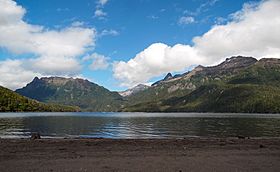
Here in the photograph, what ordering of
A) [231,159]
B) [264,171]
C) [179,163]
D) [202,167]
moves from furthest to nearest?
1. [231,159]
2. [179,163]
3. [202,167]
4. [264,171]

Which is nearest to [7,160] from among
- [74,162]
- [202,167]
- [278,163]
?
[74,162]

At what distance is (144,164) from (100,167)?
334cm

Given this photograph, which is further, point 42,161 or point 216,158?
point 216,158

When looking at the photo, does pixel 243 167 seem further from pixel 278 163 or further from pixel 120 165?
pixel 120 165

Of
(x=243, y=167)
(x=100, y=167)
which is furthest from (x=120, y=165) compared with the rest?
(x=243, y=167)

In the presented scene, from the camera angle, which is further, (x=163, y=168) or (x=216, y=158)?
(x=216, y=158)

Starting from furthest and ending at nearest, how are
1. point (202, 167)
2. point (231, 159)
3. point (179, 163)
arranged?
point (231, 159) → point (179, 163) → point (202, 167)

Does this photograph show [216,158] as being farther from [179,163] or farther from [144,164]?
[144,164]

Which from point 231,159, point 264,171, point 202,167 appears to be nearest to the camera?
point 264,171

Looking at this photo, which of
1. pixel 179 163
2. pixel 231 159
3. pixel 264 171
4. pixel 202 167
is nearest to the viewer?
pixel 264 171

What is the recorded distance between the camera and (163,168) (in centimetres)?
2069

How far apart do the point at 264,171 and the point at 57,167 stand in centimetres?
1376

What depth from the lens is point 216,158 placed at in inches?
1016

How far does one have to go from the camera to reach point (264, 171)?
20.0 m
